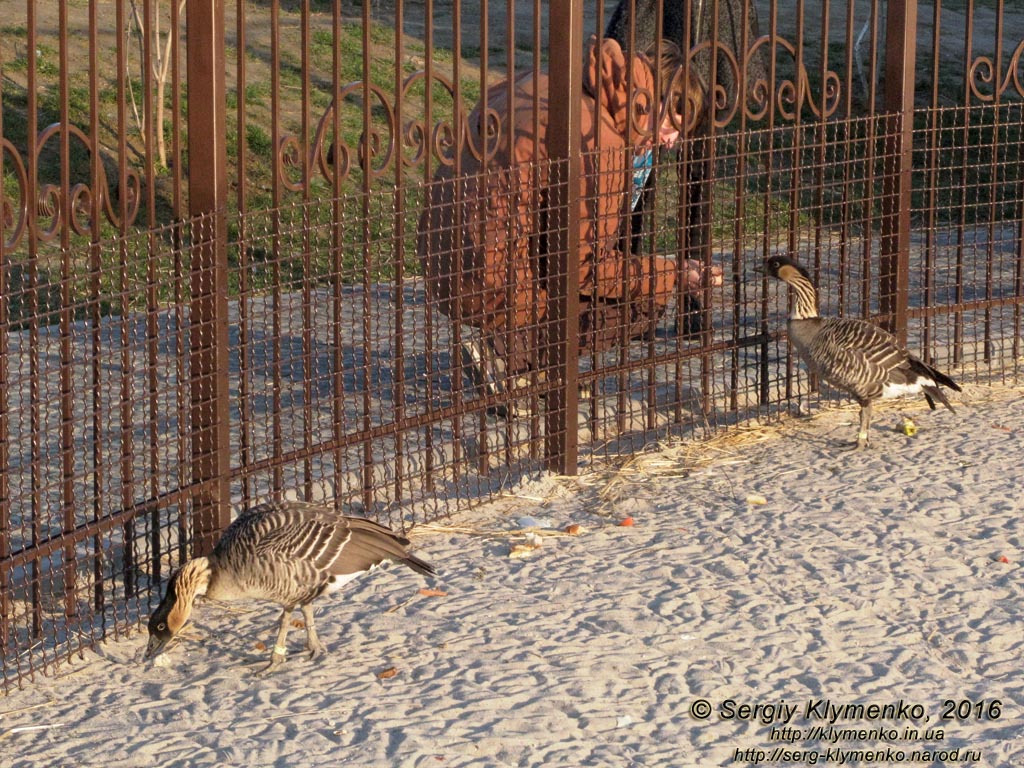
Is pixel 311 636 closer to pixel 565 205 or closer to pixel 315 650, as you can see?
pixel 315 650

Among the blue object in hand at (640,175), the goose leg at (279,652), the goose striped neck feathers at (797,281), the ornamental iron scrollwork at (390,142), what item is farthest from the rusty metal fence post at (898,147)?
→ the goose leg at (279,652)

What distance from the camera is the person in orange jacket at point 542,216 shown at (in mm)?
6566

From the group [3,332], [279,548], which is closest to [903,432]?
[279,548]

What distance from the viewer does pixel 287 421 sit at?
8.34 m

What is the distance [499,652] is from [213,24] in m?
2.44

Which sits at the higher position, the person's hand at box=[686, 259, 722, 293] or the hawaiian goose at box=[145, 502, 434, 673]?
the person's hand at box=[686, 259, 722, 293]

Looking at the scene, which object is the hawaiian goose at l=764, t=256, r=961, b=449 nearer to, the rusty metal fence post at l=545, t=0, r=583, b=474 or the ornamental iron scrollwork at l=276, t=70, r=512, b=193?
the rusty metal fence post at l=545, t=0, r=583, b=474

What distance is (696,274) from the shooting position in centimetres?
779

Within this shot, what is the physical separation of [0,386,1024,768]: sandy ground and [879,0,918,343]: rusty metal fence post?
4.92 feet

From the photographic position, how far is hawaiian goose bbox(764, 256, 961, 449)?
7.16m

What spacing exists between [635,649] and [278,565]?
123 cm

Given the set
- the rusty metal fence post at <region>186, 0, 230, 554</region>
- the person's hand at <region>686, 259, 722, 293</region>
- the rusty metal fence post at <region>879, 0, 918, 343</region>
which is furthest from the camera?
the rusty metal fence post at <region>879, 0, 918, 343</region>

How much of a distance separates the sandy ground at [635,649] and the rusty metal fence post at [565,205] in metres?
0.44

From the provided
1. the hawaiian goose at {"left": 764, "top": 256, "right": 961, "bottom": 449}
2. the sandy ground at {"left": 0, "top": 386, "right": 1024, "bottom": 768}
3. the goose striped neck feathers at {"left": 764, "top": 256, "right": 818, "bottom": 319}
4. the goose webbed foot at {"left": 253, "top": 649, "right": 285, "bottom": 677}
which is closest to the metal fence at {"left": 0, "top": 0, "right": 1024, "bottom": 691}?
the goose striped neck feathers at {"left": 764, "top": 256, "right": 818, "bottom": 319}
